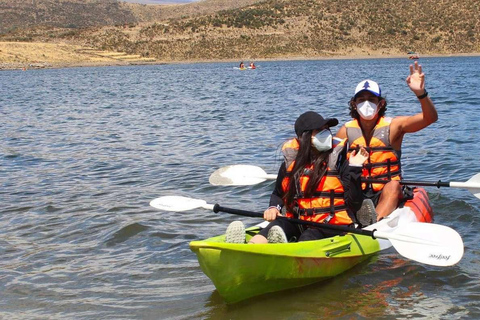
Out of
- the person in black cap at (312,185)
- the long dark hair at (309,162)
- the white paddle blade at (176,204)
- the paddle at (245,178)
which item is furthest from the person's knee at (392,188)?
the white paddle blade at (176,204)

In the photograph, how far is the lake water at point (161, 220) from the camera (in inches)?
208

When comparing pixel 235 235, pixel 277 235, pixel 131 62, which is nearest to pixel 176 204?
pixel 235 235

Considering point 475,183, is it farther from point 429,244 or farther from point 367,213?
point 429,244

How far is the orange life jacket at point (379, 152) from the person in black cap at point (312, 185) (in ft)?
3.94

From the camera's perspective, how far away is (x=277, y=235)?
17.4ft

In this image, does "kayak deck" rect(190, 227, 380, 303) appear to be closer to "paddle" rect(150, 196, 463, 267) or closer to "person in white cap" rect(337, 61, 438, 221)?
"paddle" rect(150, 196, 463, 267)

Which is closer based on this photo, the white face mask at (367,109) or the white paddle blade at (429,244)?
the white paddle blade at (429,244)

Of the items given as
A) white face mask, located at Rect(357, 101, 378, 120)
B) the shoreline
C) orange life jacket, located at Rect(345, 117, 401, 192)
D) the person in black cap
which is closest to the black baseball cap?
the person in black cap

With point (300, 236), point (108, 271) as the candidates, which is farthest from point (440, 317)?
point (108, 271)

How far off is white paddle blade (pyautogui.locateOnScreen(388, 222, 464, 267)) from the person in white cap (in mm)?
790

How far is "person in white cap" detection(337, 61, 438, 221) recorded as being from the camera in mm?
6482

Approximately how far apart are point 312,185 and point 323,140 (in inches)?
15.4

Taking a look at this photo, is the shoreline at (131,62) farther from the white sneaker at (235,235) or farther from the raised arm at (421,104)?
the white sneaker at (235,235)

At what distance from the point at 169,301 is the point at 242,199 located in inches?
144
